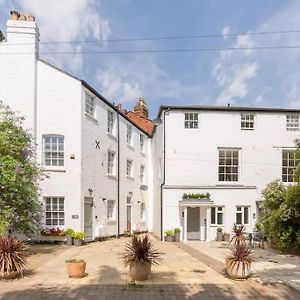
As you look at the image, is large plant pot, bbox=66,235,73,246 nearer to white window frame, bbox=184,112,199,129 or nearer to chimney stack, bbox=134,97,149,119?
white window frame, bbox=184,112,199,129

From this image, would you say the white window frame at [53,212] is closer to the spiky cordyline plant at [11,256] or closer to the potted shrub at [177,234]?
the potted shrub at [177,234]

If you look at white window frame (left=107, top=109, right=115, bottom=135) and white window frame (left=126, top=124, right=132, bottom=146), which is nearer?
white window frame (left=107, top=109, right=115, bottom=135)

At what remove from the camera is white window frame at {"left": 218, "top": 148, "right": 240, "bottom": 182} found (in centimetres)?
2814

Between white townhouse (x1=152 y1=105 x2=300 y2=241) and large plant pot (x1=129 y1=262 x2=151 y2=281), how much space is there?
626 inches

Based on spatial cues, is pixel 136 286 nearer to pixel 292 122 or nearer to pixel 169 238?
pixel 169 238

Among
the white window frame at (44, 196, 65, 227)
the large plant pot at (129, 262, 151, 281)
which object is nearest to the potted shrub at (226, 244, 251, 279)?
the large plant pot at (129, 262, 151, 281)

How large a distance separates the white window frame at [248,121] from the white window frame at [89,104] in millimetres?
10894

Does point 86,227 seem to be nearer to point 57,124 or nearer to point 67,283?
point 57,124

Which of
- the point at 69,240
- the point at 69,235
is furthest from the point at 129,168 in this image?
the point at 69,240

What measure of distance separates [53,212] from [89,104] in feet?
23.4

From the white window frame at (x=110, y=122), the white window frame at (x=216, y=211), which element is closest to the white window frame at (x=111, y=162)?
the white window frame at (x=110, y=122)

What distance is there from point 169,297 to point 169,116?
1936 centimetres

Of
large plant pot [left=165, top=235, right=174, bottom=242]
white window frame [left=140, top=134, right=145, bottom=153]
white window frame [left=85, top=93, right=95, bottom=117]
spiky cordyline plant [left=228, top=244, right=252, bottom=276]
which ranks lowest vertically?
large plant pot [left=165, top=235, right=174, bottom=242]

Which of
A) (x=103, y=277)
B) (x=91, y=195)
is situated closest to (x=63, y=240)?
(x=91, y=195)
